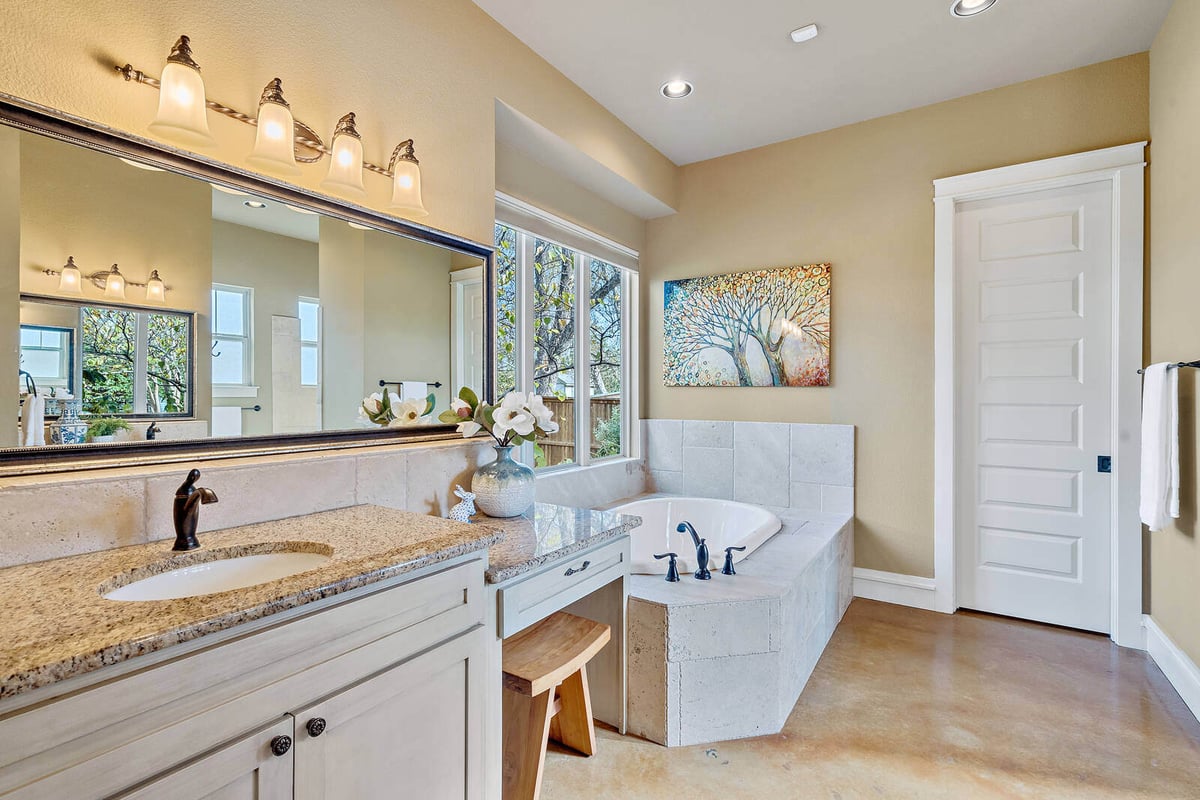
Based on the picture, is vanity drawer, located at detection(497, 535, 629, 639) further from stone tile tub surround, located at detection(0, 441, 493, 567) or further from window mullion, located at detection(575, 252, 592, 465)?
window mullion, located at detection(575, 252, 592, 465)

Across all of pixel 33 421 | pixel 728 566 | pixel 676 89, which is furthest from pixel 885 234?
pixel 33 421

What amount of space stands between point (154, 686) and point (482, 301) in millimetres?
1647

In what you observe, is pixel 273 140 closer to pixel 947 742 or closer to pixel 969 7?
pixel 969 7

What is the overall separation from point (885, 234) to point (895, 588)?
195 centimetres

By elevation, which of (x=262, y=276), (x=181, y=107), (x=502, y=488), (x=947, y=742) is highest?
(x=181, y=107)

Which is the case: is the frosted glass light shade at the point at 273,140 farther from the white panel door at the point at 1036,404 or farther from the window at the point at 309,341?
the white panel door at the point at 1036,404

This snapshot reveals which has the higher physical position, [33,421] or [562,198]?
[562,198]

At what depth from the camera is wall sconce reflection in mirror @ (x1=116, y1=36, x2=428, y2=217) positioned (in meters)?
1.32

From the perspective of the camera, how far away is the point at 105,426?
50.6 inches

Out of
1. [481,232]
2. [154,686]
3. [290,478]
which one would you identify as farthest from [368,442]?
[154,686]

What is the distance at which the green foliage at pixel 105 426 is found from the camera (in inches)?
49.8

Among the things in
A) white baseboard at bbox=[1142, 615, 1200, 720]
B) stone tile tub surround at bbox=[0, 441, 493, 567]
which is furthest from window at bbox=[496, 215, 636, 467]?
white baseboard at bbox=[1142, 615, 1200, 720]

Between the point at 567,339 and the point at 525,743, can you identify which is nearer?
the point at 525,743

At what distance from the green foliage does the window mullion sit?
2.23 meters
